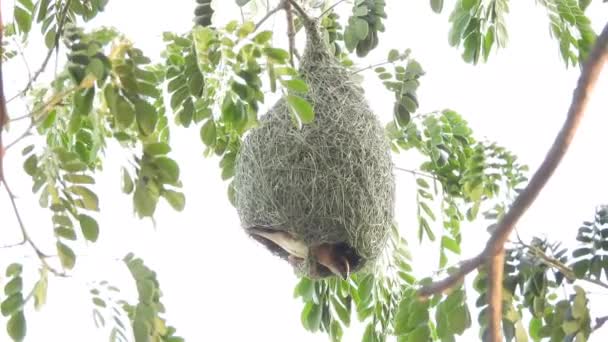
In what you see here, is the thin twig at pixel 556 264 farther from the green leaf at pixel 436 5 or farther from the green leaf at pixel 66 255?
the green leaf at pixel 66 255

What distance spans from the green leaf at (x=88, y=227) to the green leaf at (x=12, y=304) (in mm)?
102

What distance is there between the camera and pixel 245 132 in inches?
64.1

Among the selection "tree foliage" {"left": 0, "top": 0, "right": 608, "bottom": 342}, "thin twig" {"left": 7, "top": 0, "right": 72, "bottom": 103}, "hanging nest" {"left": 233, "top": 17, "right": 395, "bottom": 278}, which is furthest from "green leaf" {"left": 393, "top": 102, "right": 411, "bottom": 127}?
"thin twig" {"left": 7, "top": 0, "right": 72, "bottom": 103}

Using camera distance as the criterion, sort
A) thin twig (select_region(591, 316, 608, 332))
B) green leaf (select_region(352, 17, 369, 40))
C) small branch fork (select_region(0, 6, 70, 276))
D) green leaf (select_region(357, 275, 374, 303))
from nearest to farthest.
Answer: small branch fork (select_region(0, 6, 70, 276)), thin twig (select_region(591, 316, 608, 332)), green leaf (select_region(352, 17, 369, 40)), green leaf (select_region(357, 275, 374, 303))

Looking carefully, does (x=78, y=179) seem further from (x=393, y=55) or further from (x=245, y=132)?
(x=393, y=55)

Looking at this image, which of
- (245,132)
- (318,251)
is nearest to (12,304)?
(245,132)

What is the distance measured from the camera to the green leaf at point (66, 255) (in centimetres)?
108

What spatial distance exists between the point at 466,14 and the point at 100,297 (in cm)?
93

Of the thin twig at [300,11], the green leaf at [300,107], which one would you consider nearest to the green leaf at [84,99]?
the green leaf at [300,107]

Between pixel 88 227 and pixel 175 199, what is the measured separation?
12cm

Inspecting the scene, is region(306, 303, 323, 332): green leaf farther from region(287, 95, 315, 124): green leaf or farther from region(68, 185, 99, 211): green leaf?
region(68, 185, 99, 211): green leaf

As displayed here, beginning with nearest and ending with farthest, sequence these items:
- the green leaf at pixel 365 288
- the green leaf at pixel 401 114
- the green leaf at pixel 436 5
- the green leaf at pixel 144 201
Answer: the green leaf at pixel 144 201 < the green leaf at pixel 436 5 < the green leaf at pixel 401 114 < the green leaf at pixel 365 288

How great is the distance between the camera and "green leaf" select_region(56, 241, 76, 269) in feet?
3.53

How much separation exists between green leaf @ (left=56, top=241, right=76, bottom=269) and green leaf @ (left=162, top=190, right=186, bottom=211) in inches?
5.1
